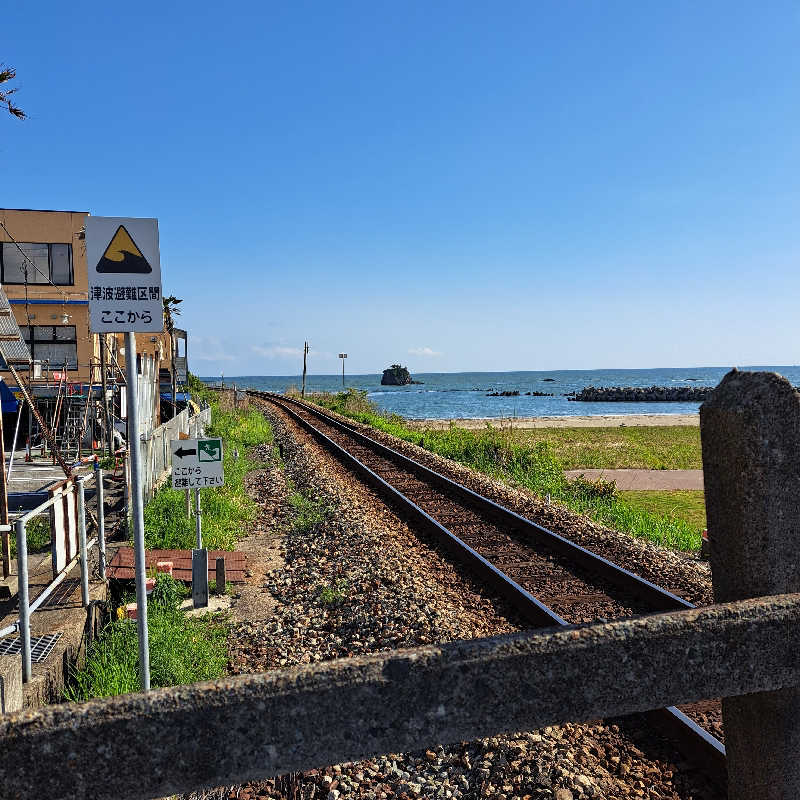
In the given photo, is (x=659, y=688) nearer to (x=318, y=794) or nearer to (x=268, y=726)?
(x=268, y=726)

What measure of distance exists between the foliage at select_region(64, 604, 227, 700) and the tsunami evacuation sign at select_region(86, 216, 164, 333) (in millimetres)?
2426

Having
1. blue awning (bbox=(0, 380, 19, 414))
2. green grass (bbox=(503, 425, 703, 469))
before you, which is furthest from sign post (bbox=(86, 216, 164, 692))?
green grass (bbox=(503, 425, 703, 469))

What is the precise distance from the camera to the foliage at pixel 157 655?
471cm

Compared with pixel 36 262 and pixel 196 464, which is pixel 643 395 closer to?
pixel 36 262

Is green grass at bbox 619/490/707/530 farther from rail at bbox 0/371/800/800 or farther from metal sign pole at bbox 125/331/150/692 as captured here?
rail at bbox 0/371/800/800

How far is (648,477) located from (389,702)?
55.6 feet

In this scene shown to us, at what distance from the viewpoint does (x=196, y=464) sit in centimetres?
718

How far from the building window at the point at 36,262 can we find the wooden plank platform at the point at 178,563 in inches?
574

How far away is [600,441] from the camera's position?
1094 inches

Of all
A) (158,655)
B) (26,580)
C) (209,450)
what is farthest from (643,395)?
(26,580)

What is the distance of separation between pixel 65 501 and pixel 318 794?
336cm

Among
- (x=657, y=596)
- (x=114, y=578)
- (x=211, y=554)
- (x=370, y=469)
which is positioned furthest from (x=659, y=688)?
(x=370, y=469)

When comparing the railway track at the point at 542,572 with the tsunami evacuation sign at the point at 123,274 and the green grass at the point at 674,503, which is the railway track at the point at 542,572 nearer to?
the green grass at the point at 674,503

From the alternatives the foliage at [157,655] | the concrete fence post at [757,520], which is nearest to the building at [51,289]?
the foliage at [157,655]
